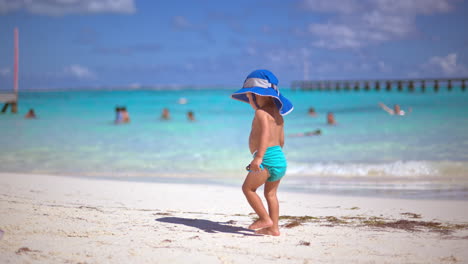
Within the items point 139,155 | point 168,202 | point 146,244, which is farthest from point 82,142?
point 146,244

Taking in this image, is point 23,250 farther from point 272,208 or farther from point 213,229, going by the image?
point 272,208

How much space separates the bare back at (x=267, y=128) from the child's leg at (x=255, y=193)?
0.77 ft

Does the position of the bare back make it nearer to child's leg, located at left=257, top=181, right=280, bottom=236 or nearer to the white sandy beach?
child's leg, located at left=257, top=181, right=280, bottom=236

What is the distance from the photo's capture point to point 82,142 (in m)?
16.2

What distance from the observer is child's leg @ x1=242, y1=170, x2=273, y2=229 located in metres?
4.16

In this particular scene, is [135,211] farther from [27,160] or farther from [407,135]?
[407,135]

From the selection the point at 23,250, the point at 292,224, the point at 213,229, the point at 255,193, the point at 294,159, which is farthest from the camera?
the point at 294,159

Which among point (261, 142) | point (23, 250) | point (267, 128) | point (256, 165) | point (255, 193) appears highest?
point (267, 128)

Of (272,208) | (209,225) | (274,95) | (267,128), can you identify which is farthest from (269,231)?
(274,95)

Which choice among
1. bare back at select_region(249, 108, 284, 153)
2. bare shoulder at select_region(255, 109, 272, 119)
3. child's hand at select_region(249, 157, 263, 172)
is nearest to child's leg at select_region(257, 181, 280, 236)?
child's hand at select_region(249, 157, 263, 172)

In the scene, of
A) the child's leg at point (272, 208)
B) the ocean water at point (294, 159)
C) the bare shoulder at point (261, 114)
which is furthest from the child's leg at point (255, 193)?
the ocean water at point (294, 159)

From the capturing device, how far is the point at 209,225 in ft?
15.7

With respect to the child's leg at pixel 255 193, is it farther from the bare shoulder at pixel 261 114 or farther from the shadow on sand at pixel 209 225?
the bare shoulder at pixel 261 114

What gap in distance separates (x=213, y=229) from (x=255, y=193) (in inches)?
24.7
